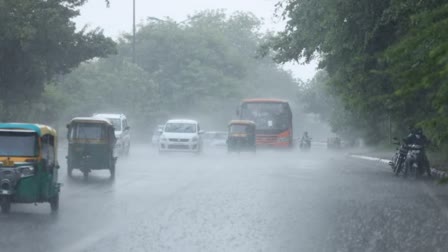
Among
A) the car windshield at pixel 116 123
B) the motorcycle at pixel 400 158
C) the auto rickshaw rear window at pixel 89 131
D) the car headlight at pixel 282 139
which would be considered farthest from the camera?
the car headlight at pixel 282 139

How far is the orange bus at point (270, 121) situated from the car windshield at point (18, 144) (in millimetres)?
48015

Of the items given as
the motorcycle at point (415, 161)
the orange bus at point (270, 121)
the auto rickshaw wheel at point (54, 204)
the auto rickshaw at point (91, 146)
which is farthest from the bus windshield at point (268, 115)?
the auto rickshaw wheel at point (54, 204)

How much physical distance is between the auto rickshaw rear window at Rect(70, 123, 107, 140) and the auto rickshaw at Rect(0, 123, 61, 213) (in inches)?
396

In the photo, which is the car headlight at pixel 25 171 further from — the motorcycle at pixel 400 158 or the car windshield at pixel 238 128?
the car windshield at pixel 238 128

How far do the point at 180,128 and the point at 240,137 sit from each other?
7476 millimetres

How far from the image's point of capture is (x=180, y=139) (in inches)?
1938

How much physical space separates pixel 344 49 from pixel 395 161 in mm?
4700

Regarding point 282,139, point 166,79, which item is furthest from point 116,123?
point 166,79

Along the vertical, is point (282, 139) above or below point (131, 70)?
below

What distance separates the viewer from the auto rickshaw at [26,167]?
16594 mm

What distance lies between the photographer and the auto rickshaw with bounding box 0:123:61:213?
54.4 ft

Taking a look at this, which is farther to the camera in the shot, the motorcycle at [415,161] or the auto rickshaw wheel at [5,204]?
the motorcycle at [415,161]

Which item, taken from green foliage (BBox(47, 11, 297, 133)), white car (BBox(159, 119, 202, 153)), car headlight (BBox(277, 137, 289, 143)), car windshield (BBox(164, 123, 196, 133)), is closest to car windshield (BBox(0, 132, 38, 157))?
white car (BBox(159, 119, 202, 153))

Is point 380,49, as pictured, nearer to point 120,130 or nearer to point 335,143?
point 120,130
